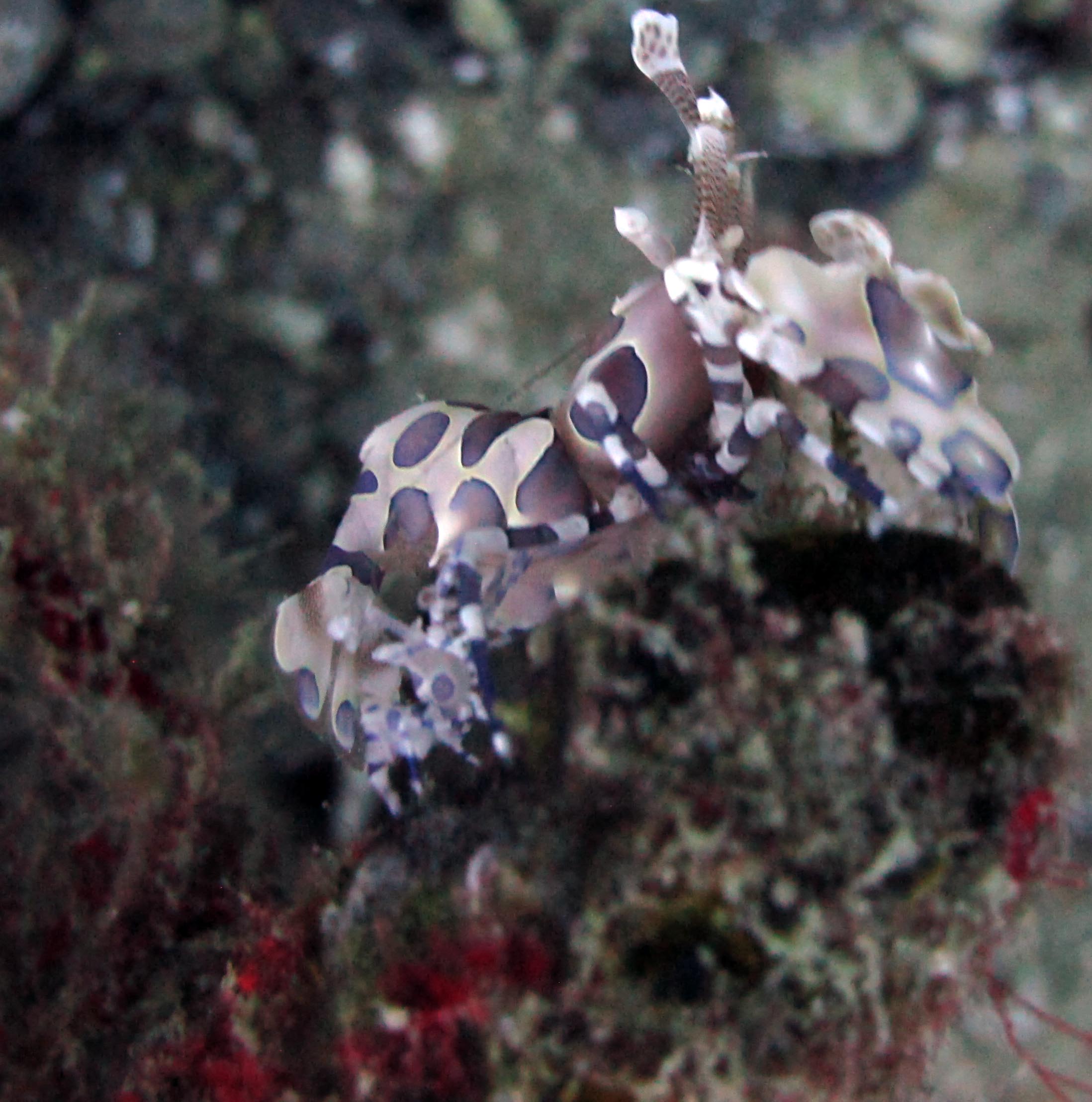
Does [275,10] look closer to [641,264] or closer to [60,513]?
[641,264]

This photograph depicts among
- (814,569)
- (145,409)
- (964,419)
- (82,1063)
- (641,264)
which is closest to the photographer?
(814,569)

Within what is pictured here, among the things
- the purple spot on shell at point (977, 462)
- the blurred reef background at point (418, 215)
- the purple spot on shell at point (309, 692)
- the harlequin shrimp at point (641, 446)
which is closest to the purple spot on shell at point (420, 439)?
the harlequin shrimp at point (641, 446)

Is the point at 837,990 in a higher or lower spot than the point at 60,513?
higher

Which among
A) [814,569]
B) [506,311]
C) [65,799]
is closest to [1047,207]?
[506,311]

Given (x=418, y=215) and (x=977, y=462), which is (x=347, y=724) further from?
(x=418, y=215)

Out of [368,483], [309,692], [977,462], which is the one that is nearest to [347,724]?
[309,692]

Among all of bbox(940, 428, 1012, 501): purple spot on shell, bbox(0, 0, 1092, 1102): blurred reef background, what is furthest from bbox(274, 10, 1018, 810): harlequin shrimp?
bbox(0, 0, 1092, 1102): blurred reef background

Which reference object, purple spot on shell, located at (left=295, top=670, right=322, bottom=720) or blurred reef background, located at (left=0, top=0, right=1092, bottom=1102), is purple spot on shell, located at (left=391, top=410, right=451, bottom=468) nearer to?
purple spot on shell, located at (left=295, top=670, right=322, bottom=720)

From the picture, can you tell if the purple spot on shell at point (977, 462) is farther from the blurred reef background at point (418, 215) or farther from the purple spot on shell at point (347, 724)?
the blurred reef background at point (418, 215)
